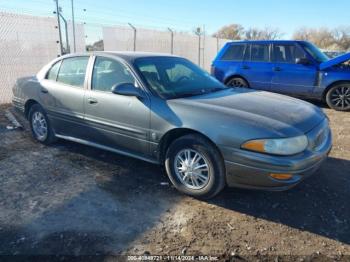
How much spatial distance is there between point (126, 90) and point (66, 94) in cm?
135

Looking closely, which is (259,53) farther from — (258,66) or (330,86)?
(330,86)

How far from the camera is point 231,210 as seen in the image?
3445 mm

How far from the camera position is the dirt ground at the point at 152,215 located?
9.32ft

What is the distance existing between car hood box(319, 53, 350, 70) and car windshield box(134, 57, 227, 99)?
4747 mm

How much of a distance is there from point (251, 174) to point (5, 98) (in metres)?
7.95

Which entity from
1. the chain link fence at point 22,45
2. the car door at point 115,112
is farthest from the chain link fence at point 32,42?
the car door at point 115,112

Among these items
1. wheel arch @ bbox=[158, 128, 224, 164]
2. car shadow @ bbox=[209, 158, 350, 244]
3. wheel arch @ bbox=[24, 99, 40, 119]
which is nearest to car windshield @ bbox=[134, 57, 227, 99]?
wheel arch @ bbox=[158, 128, 224, 164]

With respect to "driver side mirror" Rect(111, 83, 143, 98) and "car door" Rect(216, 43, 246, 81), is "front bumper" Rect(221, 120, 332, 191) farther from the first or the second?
"car door" Rect(216, 43, 246, 81)

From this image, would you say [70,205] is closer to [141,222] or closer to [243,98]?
[141,222]

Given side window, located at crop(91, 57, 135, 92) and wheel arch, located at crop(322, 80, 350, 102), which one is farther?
wheel arch, located at crop(322, 80, 350, 102)

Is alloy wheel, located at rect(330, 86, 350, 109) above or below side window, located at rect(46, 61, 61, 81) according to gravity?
below

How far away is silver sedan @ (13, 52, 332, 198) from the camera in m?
3.15

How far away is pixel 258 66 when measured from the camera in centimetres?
911

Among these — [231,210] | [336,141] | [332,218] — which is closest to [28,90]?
[231,210]
